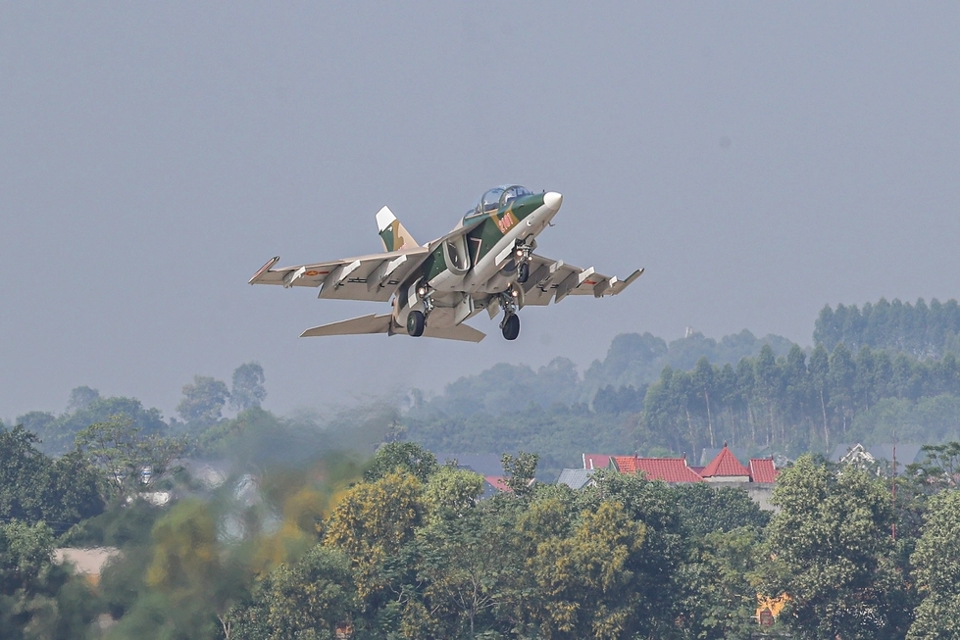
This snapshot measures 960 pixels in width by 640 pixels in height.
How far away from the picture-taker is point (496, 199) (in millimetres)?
41219

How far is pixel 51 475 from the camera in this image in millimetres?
99500

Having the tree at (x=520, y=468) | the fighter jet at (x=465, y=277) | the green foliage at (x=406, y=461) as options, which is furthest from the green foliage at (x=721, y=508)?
the fighter jet at (x=465, y=277)

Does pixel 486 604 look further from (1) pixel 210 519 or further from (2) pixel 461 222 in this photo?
(2) pixel 461 222

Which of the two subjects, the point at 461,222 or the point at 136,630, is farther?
the point at 136,630

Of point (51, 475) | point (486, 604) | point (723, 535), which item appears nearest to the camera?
point (486, 604)

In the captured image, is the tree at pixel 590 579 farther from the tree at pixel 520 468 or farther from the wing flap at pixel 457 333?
the wing flap at pixel 457 333

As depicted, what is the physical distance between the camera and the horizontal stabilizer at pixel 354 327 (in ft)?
151

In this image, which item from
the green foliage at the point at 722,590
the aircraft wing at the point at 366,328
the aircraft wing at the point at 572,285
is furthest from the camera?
the green foliage at the point at 722,590

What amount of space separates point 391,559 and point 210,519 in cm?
1434

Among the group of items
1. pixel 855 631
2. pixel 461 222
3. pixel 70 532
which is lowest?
pixel 855 631

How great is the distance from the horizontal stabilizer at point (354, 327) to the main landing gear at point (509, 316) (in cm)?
428

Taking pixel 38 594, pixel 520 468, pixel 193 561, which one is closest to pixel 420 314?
pixel 193 561

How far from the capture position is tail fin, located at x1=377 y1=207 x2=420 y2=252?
4981 centimetres

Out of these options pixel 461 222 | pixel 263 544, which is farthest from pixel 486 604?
pixel 461 222
